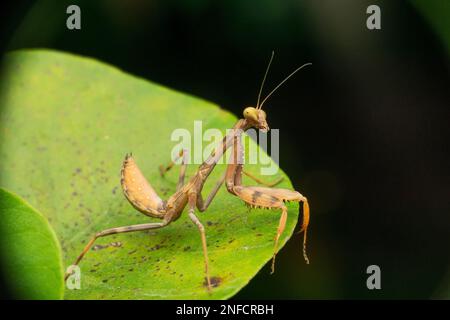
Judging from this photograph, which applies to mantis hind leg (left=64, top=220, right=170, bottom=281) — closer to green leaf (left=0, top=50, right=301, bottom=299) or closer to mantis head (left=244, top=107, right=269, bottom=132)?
green leaf (left=0, top=50, right=301, bottom=299)

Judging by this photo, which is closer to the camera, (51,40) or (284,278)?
(284,278)

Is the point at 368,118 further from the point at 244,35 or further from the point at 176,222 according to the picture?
the point at 176,222

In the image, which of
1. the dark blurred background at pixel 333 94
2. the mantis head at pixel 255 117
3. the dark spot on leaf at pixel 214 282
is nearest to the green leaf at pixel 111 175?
the dark spot on leaf at pixel 214 282

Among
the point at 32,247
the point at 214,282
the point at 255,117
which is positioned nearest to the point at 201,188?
the point at 255,117

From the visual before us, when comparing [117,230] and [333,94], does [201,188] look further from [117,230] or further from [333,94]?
[333,94]

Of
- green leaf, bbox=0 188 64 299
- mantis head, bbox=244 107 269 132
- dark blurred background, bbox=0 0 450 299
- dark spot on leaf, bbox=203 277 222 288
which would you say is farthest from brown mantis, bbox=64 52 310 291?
green leaf, bbox=0 188 64 299

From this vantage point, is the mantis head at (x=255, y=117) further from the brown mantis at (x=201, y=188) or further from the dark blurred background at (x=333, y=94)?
the dark blurred background at (x=333, y=94)

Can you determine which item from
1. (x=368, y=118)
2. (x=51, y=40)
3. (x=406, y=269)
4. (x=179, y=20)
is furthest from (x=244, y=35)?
(x=406, y=269)
